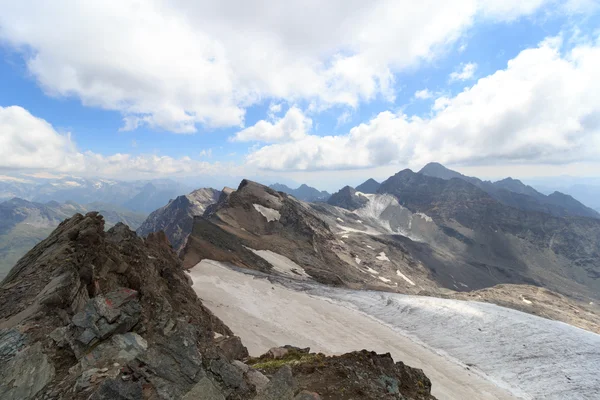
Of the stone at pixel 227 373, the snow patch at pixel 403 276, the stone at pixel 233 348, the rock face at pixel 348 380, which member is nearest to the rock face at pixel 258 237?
the snow patch at pixel 403 276

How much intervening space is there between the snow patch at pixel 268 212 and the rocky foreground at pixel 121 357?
69405mm

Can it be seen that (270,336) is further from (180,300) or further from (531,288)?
(531,288)

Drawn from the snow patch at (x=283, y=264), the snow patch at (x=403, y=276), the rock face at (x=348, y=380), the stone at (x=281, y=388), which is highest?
the stone at (x=281, y=388)

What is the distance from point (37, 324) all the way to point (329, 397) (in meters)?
11.4

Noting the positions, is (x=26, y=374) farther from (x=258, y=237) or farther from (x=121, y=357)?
(x=258, y=237)

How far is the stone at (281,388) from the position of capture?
32.5ft

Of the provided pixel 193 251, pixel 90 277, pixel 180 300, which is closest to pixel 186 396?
pixel 90 277

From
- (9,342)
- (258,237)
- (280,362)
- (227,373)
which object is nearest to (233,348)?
(280,362)

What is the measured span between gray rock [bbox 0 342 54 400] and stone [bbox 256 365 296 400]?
6.63 metres

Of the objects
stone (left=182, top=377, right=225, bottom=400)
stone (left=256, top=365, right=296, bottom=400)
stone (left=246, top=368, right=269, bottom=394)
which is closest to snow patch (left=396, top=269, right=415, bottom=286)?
stone (left=246, top=368, right=269, bottom=394)

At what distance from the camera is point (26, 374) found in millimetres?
9617

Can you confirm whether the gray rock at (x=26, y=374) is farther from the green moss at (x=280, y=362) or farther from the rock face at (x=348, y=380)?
the green moss at (x=280, y=362)

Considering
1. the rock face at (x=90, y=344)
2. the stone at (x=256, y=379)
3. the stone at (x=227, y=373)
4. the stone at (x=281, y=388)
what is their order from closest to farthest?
the rock face at (x=90, y=344), the stone at (x=281, y=388), the stone at (x=227, y=373), the stone at (x=256, y=379)

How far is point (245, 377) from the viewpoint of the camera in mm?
12289
